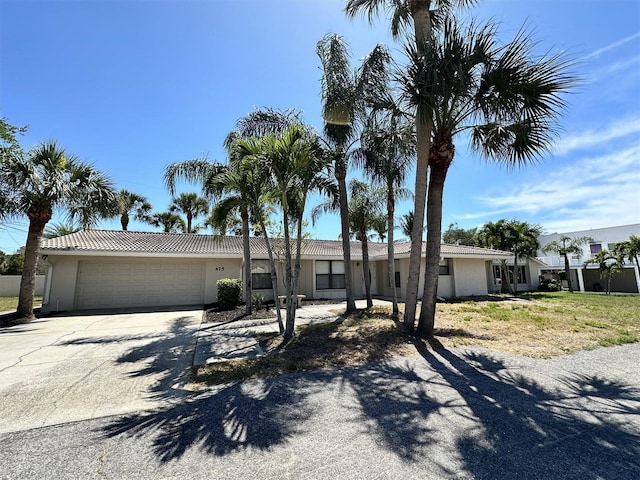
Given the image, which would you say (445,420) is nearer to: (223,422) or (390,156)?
(223,422)

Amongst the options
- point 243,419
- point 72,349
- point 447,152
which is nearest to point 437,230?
Answer: point 447,152

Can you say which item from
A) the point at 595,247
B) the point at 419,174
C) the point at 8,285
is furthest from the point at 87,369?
the point at 595,247

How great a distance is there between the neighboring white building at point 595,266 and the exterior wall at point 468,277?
41.5 feet

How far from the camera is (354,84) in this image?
9.02 meters

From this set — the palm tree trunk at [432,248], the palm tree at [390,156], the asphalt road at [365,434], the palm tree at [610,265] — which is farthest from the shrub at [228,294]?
the palm tree at [610,265]

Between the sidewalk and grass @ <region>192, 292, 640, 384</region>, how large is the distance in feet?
1.26

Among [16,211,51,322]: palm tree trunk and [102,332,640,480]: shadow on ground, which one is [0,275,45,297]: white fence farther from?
[102,332,640,480]: shadow on ground

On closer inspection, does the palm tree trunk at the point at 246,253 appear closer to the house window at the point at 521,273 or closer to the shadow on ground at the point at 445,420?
the shadow on ground at the point at 445,420

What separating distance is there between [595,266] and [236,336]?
114 feet

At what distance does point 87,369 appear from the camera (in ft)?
17.9

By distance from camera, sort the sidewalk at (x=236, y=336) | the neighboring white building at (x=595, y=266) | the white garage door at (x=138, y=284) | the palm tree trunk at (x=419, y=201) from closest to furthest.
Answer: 1. the sidewalk at (x=236, y=336)
2. the palm tree trunk at (x=419, y=201)
3. the white garage door at (x=138, y=284)
4. the neighboring white building at (x=595, y=266)

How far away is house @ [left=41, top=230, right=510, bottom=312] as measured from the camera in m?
13.3

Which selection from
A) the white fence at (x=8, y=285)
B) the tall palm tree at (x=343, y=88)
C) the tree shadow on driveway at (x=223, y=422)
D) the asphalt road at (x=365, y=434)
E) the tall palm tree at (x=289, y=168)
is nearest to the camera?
the asphalt road at (x=365, y=434)

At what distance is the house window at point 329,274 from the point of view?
17.4 meters
